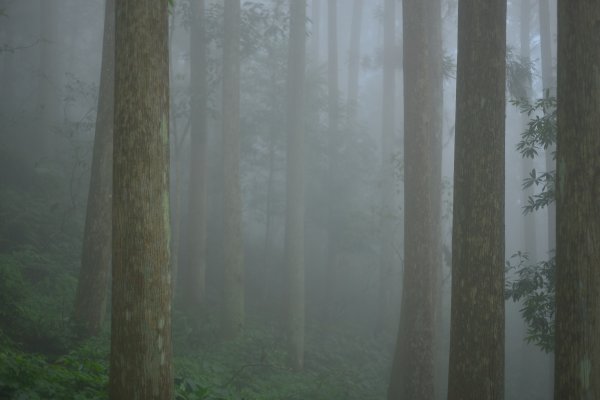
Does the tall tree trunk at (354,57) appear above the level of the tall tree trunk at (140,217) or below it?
above

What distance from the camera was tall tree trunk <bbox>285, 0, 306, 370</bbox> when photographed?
15278mm

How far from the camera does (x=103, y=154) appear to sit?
9.42 metres

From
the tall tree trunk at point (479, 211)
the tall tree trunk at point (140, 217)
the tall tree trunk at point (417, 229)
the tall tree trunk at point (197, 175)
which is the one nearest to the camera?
the tall tree trunk at point (140, 217)

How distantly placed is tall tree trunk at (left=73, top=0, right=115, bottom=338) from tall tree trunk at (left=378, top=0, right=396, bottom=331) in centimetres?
1248

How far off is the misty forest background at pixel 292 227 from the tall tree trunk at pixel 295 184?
0.07 m

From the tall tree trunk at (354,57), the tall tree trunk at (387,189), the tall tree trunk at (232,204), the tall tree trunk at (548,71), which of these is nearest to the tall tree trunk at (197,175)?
the tall tree trunk at (232,204)

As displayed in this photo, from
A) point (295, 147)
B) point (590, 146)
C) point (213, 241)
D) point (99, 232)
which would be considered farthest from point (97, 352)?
point (213, 241)

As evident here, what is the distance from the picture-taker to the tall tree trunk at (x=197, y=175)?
15.6m

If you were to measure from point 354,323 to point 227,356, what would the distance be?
9.13m

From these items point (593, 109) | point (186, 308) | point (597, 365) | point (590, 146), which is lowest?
point (186, 308)

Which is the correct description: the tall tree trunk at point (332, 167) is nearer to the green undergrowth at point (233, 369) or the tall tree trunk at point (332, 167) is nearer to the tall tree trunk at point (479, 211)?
the green undergrowth at point (233, 369)

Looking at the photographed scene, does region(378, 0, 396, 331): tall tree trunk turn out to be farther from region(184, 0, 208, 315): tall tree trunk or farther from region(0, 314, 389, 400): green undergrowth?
region(184, 0, 208, 315): tall tree trunk

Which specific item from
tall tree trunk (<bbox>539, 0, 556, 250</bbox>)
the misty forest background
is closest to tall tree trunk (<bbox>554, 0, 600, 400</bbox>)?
the misty forest background

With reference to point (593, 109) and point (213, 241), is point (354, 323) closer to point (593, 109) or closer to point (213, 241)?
point (213, 241)
